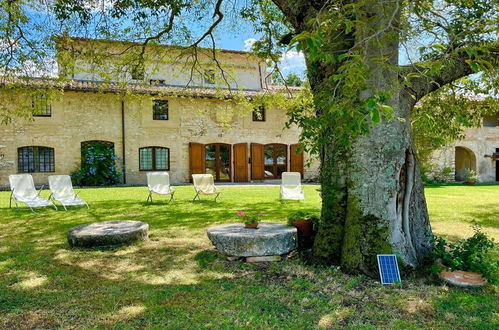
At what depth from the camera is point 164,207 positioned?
1025cm

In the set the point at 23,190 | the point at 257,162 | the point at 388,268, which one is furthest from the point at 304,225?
the point at 257,162

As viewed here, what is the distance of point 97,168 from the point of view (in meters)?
16.9

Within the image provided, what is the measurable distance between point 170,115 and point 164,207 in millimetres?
9323

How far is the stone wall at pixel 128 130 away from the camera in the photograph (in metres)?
16.5

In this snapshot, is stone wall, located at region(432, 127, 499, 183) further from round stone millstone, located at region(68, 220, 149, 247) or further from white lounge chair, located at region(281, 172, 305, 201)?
round stone millstone, located at region(68, 220, 149, 247)

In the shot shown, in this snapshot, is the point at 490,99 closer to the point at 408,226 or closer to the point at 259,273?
the point at 408,226

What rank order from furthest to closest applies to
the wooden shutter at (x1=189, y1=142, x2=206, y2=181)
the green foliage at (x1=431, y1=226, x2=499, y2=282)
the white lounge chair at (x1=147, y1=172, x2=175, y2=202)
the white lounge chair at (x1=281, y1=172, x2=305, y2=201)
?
1. the wooden shutter at (x1=189, y1=142, x2=206, y2=181)
2. the white lounge chair at (x1=281, y1=172, x2=305, y2=201)
3. the white lounge chair at (x1=147, y1=172, x2=175, y2=202)
4. the green foliage at (x1=431, y1=226, x2=499, y2=282)

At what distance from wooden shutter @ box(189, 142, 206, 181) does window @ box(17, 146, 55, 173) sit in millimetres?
6270

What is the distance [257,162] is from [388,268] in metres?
16.1

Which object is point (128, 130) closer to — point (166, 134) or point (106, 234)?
point (166, 134)

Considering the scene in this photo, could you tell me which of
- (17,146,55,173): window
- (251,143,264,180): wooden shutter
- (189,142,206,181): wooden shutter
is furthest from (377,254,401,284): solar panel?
(17,146,55,173): window

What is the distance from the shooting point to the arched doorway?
75.2ft

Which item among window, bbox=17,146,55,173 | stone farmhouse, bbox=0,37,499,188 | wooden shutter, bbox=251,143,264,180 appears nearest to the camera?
stone farmhouse, bbox=0,37,499,188

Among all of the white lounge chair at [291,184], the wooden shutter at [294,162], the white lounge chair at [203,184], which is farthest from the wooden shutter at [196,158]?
the white lounge chair at [291,184]
